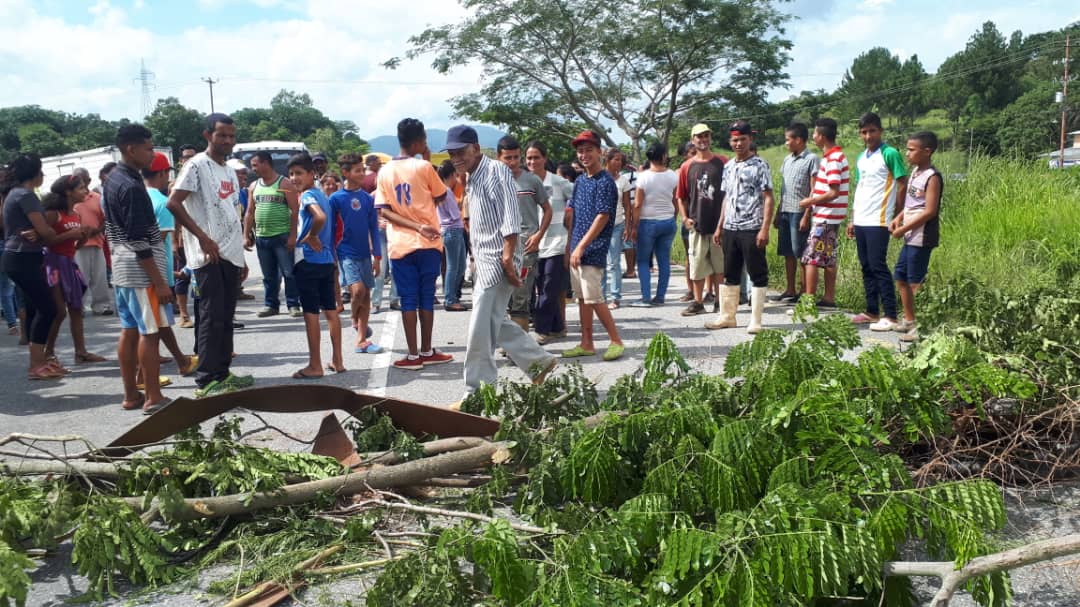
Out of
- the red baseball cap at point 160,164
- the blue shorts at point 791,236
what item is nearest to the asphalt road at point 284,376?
the blue shorts at point 791,236

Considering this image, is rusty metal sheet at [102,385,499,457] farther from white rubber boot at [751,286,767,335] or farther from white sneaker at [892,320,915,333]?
white sneaker at [892,320,915,333]

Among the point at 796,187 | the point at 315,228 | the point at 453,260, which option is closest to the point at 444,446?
the point at 315,228

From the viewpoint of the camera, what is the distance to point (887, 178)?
8.00 metres

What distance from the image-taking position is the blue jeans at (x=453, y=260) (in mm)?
9977

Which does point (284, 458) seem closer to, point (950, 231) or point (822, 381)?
point (822, 381)

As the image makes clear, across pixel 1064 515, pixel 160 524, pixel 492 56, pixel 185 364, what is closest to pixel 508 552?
pixel 160 524

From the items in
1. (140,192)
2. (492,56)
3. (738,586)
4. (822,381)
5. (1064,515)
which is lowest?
(1064,515)

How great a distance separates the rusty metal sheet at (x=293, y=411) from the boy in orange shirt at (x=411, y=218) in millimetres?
2895

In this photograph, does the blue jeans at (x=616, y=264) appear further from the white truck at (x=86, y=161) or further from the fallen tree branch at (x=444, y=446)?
the white truck at (x=86, y=161)

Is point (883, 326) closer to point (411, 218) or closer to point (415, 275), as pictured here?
point (415, 275)

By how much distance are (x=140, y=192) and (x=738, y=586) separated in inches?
204

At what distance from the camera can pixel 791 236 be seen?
9.74 m

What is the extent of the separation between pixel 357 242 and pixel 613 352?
3.29 m

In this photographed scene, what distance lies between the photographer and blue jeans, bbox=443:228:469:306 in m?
9.98
